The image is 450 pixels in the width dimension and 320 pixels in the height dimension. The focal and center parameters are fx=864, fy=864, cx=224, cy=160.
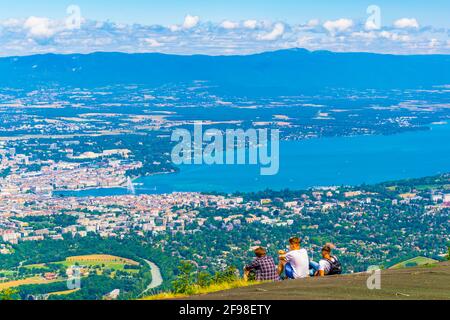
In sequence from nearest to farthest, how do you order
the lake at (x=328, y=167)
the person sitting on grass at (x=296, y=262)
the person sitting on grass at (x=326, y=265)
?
the person sitting on grass at (x=296, y=262), the person sitting on grass at (x=326, y=265), the lake at (x=328, y=167)

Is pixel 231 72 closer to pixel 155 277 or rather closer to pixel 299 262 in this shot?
pixel 155 277

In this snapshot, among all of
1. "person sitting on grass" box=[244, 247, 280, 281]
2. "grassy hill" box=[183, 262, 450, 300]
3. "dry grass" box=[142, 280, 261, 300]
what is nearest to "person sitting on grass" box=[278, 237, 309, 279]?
"person sitting on grass" box=[244, 247, 280, 281]

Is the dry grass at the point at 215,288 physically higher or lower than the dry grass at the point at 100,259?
higher

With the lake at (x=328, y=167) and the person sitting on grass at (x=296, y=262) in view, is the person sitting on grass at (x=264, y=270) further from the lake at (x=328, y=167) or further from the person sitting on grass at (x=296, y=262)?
the lake at (x=328, y=167)

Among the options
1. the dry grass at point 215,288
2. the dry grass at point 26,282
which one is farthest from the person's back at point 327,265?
the dry grass at point 26,282

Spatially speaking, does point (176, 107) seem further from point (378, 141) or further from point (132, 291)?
point (132, 291)

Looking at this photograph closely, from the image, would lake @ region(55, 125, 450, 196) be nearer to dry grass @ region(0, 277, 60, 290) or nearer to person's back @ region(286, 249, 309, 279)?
dry grass @ region(0, 277, 60, 290)
